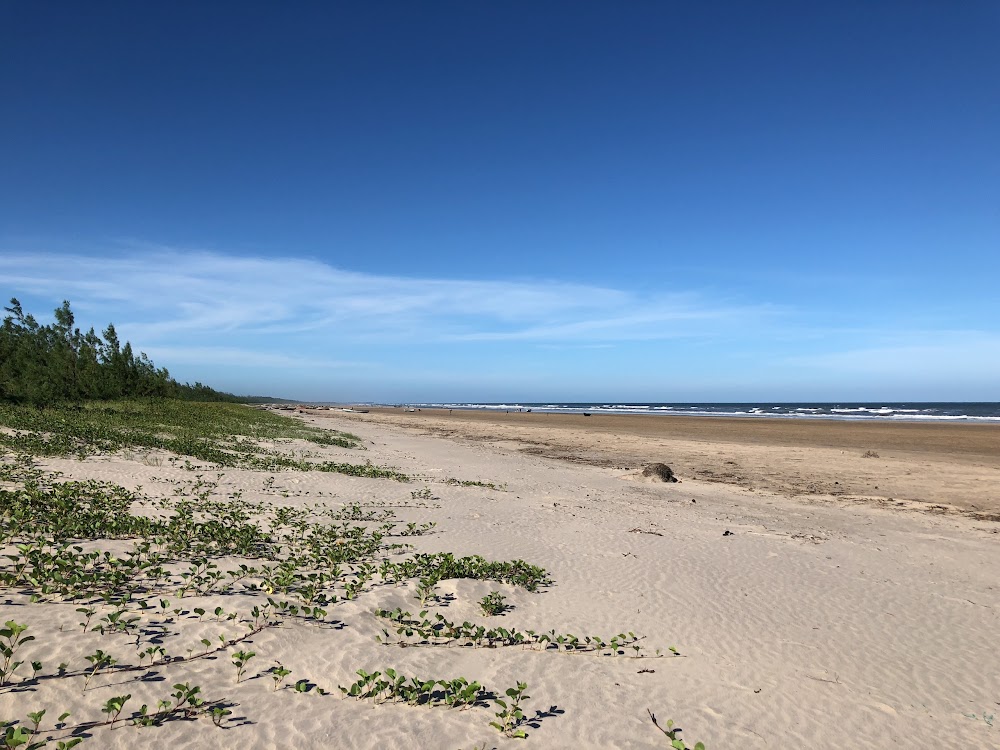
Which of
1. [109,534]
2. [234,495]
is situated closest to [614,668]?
[109,534]

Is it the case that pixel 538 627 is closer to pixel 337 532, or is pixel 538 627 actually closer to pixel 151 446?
pixel 337 532

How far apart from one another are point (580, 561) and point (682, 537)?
121 inches

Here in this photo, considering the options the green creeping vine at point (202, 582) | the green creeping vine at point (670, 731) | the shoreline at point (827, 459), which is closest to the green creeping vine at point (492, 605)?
the green creeping vine at point (202, 582)

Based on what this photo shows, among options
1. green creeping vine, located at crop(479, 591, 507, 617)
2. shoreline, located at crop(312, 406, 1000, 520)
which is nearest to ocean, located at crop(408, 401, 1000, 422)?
shoreline, located at crop(312, 406, 1000, 520)

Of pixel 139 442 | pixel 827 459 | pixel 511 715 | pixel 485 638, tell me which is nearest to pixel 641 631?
pixel 485 638

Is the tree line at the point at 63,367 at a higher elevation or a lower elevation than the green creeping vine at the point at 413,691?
higher

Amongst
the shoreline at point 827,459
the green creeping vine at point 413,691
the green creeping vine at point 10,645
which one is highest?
the green creeping vine at point 10,645

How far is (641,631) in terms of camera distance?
6.70 m

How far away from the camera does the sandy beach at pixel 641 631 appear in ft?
14.5

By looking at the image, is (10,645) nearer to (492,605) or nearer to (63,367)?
(492,605)

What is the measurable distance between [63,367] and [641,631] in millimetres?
39774

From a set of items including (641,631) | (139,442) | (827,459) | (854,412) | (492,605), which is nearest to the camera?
(641,631)

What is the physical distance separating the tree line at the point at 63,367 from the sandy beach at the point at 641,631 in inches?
758

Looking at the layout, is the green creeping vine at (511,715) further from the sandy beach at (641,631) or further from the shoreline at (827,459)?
the shoreline at (827,459)
